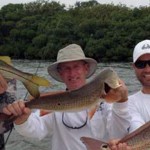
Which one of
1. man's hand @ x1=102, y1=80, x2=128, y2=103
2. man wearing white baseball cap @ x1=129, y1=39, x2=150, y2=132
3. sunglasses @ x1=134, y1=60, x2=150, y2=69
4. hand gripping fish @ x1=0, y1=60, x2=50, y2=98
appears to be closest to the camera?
hand gripping fish @ x1=0, y1=60, x2=50, y2=98

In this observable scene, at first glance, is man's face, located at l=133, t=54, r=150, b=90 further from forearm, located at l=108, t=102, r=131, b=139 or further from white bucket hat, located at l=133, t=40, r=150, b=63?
forearm, located at l=108, t=102, r=131, b=139

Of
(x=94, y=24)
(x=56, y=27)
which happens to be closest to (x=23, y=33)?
(x=56, y=27)

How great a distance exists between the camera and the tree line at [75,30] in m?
50.4

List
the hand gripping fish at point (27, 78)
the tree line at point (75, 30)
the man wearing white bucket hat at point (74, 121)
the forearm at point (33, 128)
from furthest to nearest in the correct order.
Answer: the tree line at point (75, 30) < the man wearing white bucket hat at point (74, 121) < the forearm at point (33, 128) < the hand gripping fish at point (27, 78)

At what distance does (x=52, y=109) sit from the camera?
134 inches

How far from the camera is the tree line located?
165 ft

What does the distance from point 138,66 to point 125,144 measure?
3.67ft

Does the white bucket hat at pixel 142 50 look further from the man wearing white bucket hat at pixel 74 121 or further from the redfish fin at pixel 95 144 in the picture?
the redfish fin at pixel 95 144

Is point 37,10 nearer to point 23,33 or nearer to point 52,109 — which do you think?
point 23,33

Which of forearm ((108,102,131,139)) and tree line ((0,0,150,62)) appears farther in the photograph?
tree line ((0,0,150,62))

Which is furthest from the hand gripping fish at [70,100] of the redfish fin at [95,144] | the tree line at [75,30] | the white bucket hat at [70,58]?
the tree line at [75,30]

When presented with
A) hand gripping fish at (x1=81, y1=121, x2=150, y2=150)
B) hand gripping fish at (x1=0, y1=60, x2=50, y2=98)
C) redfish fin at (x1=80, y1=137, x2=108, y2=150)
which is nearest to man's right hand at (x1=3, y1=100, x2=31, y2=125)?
hand gripping fish at (x1=0, y1=60, x2=50, y2=98)

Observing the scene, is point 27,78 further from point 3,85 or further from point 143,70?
point 143,70

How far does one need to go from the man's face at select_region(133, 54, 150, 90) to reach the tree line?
4313cm
